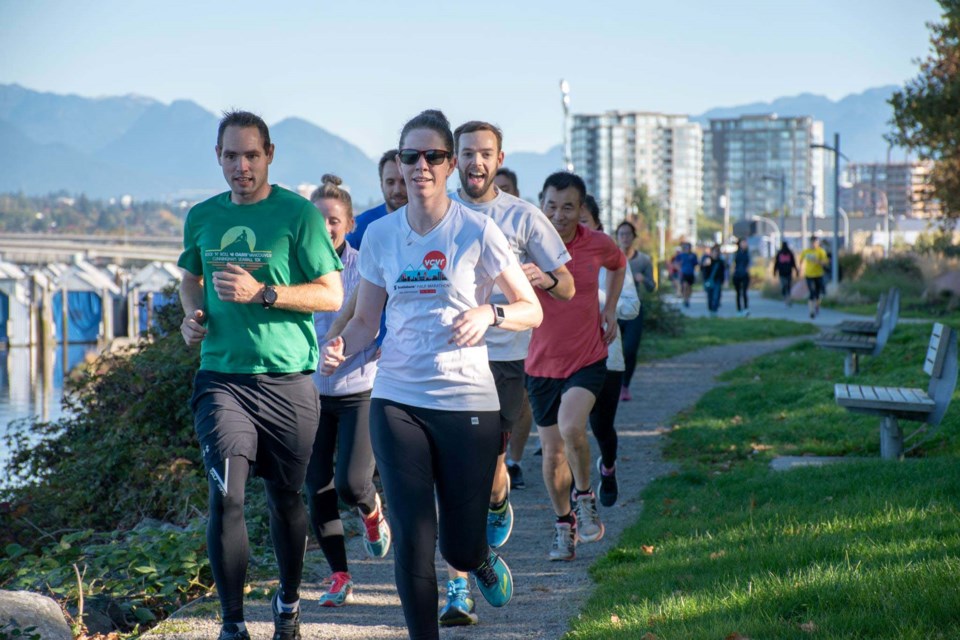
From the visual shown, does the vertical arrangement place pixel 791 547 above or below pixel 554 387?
below

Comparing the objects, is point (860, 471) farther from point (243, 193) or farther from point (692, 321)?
point (692, 321)

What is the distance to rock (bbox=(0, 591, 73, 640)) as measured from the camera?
5445 millimetres

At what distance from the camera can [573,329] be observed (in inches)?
287

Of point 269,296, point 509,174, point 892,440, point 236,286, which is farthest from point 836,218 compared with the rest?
point 236,286

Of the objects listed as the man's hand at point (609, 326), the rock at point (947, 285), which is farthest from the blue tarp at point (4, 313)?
the man's hand at point (609, 326)

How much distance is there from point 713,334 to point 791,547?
2037 cm

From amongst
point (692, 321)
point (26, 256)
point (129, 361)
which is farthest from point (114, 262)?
point (129, 361)

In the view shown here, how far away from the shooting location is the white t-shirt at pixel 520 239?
20.1 feet

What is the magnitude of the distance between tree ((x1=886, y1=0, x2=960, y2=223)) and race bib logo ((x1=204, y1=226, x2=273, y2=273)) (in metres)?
21.1

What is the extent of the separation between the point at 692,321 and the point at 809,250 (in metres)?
3.36

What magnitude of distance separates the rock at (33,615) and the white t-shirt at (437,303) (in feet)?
6.61

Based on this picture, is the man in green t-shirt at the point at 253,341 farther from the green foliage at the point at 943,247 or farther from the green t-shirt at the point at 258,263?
the green foliage at the point at 943,247

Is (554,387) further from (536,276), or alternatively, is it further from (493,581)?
(493,581)

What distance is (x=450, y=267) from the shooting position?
15.6 ft
